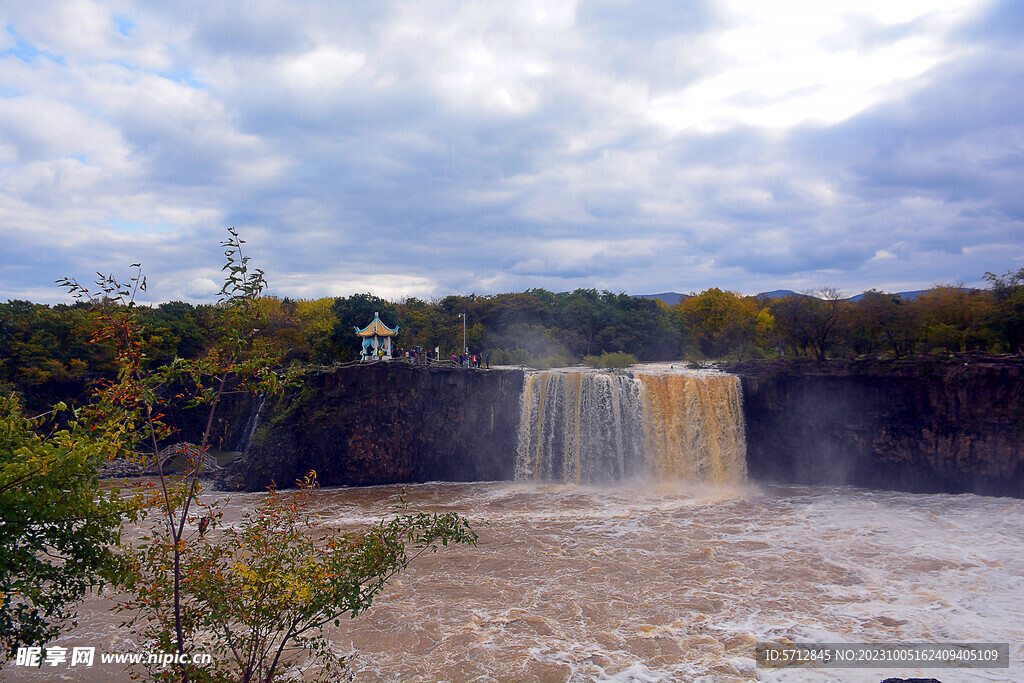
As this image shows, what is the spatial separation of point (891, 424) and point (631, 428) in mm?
10086

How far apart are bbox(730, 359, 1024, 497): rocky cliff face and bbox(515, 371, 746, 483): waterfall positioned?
1.52 meters

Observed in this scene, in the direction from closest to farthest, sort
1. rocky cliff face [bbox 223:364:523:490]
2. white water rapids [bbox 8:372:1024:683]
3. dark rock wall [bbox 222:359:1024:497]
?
white water rapids [bbox 8:372:1024:683] → dark rock wall [bbox 222:359:1024:497] → rocky cliff face [bbox 223:364:523:490]

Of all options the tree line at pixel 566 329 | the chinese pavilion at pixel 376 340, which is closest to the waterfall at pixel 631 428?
the tree line at pixel 566 329

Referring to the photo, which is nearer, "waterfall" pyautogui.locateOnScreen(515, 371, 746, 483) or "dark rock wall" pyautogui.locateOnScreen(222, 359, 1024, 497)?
"dark rock wall" pyautogui.locateOnScreen(222, 359, 1024, 497)

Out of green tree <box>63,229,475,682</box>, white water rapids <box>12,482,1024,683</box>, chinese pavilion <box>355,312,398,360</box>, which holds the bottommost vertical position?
white water rapids <box>12,482,1024,683</box>

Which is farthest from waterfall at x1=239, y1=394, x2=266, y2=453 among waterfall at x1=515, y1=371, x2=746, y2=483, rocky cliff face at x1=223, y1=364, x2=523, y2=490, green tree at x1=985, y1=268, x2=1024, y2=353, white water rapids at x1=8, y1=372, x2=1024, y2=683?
green tree at x1=985, y1=268, x2=1024, y2=353

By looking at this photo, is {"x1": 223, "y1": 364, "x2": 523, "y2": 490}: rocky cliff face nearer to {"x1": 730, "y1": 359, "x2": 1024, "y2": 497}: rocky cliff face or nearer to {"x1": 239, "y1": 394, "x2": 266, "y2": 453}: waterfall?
{"x1": 239, "y1": 394, "x2": 266, "y2": 453}: waterfall

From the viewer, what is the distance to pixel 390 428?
2505 centimetres

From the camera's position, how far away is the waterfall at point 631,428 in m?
23.6

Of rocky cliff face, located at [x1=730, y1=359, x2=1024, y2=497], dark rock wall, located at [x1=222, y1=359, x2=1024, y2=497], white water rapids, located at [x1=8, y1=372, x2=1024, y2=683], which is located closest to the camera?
white water rapids, located at [x1=8, y1=372, x2=1024, y2=683]

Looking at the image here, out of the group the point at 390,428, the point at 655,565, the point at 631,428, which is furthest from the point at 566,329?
the point at 655,565

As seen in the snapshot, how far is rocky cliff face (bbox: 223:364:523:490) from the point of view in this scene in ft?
79.7

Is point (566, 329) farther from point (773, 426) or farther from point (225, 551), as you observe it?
point (225, 551)

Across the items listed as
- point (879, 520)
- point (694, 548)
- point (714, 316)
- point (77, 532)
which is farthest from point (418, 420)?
point (714, 316)
